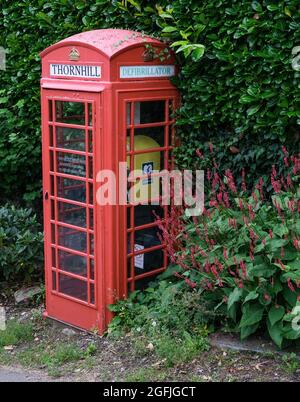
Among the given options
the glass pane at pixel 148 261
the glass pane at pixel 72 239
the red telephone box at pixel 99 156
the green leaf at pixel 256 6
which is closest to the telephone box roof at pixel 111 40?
the red telephone box at pixel 99 156

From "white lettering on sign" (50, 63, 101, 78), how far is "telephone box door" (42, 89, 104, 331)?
147mm

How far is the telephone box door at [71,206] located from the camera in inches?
208

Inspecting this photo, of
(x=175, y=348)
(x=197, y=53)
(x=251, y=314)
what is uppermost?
(x=197, y=53)

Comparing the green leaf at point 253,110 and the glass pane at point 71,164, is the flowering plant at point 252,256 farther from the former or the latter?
the glass pane at point 71,164

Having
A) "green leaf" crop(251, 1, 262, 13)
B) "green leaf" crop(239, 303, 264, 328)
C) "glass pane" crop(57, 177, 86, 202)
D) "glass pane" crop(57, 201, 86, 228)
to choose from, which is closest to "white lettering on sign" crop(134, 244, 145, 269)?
"glass pane" crop(57, 201, 86, 228)

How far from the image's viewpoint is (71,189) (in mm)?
5535

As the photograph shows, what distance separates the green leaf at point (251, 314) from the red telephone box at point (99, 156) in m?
1.28

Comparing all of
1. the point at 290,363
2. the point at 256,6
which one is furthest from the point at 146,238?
the point at 256,6

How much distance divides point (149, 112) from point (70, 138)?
682 millimetres

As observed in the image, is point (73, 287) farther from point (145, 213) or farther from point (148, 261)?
point (145, 213)

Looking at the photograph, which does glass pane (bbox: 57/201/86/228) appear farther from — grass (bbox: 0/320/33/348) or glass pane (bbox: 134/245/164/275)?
grass (bbox: 0/320/33/348)

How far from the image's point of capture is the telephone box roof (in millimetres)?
5102

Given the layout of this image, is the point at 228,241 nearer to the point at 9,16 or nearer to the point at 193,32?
the point at 193,32

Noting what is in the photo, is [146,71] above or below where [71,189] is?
above
